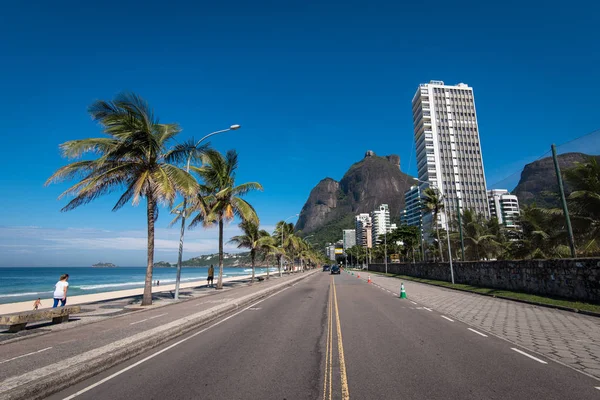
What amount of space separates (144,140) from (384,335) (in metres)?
13.9

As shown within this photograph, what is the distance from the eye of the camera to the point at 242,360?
6609 mm

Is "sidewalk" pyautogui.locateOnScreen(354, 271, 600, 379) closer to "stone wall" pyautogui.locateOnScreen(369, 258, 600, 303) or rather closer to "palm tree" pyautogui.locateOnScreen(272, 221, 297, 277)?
"stone wall" pyautogui.locateOnScreen(369, 258, 600, 303)

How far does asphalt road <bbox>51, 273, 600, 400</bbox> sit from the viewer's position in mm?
4871

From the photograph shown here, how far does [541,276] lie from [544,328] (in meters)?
9.44

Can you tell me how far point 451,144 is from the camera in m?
119

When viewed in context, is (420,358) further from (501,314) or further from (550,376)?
(501,314)

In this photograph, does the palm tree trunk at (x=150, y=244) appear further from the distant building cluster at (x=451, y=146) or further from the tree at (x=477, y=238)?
the distant building cluster at (x=451, y=146)

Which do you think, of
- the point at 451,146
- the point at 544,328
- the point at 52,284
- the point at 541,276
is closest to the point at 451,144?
the point at 451,146

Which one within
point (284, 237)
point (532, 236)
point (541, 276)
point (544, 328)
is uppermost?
point (284, 237)

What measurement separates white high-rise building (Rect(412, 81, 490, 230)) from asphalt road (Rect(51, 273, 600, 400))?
113716mm

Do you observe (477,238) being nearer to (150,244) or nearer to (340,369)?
(150,244)

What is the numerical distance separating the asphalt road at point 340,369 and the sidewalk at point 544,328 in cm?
55

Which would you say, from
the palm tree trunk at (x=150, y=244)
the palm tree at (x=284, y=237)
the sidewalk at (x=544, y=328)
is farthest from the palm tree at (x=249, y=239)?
the sidewalk at (x=544, y=328)

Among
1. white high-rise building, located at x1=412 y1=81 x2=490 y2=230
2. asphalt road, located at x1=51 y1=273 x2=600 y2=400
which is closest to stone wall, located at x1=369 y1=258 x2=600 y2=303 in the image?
asphalt road, located at x1=51 y1=273 x2=600 y2=400
